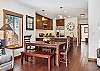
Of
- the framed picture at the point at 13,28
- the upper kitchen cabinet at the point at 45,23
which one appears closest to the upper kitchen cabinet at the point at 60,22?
the upper kitchen cabinet at the point at 45,23

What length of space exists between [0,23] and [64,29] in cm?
987

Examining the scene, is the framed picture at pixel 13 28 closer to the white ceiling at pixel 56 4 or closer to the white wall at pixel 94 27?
the white ceiling at pixel 56 4

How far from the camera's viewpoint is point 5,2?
6270 mm

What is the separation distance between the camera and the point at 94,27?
21.6 feet

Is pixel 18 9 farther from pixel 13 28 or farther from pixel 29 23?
pixel 29 23

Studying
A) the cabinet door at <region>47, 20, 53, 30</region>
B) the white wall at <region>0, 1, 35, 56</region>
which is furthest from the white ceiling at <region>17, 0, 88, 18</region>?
the cabinet door at <region>47, 20, 53, 30</region>

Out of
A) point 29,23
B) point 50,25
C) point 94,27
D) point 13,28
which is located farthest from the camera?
point 50,25

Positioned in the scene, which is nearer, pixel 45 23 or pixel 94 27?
pixel 94 27

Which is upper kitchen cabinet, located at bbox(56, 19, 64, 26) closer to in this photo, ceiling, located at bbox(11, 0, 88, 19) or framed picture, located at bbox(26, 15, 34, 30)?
ceiling, located at bbox(11, 0, 88, 19)

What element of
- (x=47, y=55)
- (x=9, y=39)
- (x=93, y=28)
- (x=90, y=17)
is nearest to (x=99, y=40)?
(x=93, y=28)

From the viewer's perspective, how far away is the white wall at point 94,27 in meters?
6.55

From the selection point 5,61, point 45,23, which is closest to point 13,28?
point 5,61

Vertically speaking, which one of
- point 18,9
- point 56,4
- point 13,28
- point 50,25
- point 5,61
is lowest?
point 5,61

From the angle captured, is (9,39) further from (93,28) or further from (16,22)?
(93,28)
